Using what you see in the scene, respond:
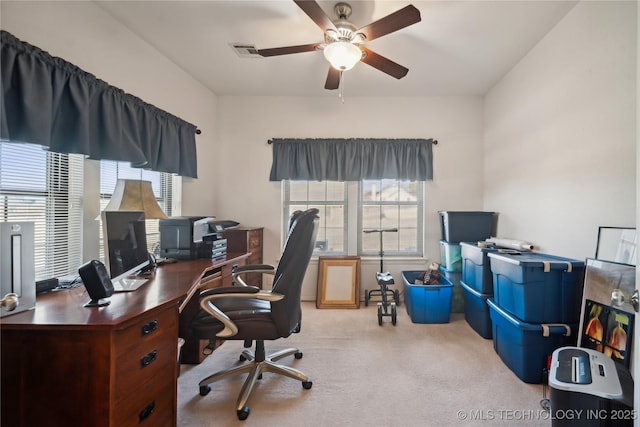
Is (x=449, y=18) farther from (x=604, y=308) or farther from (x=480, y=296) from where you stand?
(x=480, y=296)

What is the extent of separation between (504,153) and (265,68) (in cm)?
276

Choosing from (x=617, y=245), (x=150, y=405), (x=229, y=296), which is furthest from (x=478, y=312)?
(x=150, y=405)

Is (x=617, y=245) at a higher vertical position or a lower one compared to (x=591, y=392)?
higher

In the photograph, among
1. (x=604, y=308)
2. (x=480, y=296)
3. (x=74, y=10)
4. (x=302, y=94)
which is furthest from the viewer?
(x=302, y=94)

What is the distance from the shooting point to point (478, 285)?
2.55 meters

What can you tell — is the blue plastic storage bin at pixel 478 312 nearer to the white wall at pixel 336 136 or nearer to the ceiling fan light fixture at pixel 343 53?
the white wall at pixel 336 136

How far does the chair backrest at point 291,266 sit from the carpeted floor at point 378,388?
19.8 inches

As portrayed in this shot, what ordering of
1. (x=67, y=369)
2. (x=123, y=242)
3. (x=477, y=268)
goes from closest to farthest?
1. (x=67, y=369)
2. (x=123, y=242)
3. (x=477, y=268)

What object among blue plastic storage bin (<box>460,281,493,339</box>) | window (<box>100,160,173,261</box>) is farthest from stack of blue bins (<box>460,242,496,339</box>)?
window (<box>100,160,173,261</box>)

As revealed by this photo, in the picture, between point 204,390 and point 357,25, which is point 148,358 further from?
point 357,25

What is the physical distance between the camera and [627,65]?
1587 mm

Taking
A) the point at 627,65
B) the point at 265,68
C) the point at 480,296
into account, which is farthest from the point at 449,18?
the point at 480,296

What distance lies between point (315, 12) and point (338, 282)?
2.71 metres

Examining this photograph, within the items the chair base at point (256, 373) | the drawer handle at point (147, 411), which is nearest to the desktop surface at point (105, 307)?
the drawer handle at point (147, 411)
